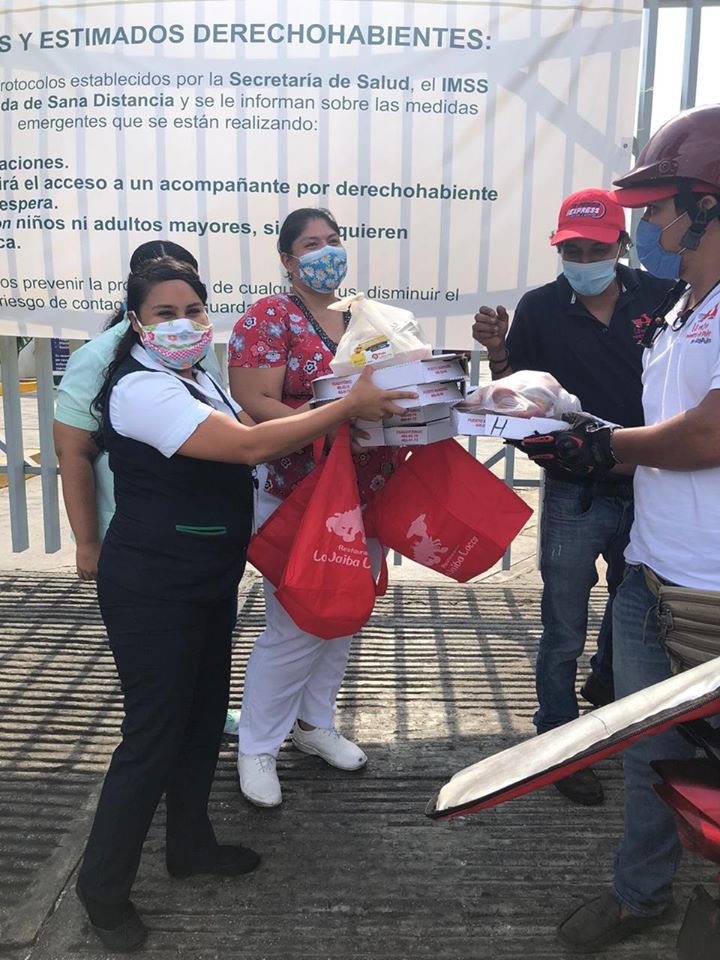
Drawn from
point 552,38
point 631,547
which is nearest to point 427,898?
point 631,547

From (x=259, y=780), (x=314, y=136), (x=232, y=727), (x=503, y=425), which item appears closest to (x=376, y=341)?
(x=503, y=425)

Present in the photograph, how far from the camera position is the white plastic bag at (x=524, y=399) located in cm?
228

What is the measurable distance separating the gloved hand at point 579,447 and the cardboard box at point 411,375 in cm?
31

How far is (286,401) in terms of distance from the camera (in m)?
2.86

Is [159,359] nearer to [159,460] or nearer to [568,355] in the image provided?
[159,460]

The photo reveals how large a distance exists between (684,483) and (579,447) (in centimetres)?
26

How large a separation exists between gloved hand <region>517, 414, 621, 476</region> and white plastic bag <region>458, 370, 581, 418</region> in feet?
0.37

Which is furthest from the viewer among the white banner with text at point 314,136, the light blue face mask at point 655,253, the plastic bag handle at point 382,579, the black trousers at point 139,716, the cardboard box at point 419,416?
the white banner with text at point 314,136

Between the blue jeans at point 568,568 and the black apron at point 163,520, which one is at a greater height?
the black apron at point 163,520

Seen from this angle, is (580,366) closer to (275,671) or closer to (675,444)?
(675,444)

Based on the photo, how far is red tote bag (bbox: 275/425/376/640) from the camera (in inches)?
97.6

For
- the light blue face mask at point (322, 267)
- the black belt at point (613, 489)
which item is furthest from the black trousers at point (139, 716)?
the black belt at point (613, 489)

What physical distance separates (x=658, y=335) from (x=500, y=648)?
257 cm

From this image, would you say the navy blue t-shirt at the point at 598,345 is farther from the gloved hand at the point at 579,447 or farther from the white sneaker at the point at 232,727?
the white sneaker at the point at 232,727
